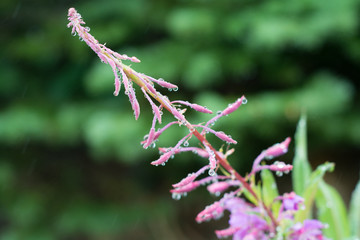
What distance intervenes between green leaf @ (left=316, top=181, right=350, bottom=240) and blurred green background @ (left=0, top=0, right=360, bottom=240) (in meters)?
2.17

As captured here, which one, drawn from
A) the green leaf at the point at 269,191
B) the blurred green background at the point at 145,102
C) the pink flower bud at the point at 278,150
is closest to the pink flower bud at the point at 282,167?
the pink flower bud at the point at 278,150

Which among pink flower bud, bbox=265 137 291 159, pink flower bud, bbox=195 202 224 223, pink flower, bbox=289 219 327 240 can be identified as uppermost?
pink flower bud, bbox=265 137 291 159

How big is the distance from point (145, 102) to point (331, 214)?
3.26 meters

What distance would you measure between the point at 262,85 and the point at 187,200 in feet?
5.07

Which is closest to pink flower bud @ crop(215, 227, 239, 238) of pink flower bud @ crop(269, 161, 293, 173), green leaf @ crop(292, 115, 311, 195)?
pink flower bud @ crop(269, 161, 293, 173)

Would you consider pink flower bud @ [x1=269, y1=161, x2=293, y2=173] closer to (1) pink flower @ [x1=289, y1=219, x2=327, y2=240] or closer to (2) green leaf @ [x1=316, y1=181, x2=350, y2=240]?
(1) pink flower @ [x1=289, y1=219, x2=327, y2=240]

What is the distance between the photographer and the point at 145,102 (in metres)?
4.23

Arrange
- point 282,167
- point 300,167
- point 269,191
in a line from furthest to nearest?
point 300,167 → point 269,191 → point 282,167

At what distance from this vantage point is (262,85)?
4.25 meters

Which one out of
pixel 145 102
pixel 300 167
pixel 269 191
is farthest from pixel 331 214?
pixel 145 102

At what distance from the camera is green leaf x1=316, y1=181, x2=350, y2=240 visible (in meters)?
1.07

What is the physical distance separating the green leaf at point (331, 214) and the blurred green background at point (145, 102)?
2167mm

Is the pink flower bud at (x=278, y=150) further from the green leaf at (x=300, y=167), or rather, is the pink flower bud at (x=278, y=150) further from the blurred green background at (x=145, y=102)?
the blurred green background at (x=145, y=102)

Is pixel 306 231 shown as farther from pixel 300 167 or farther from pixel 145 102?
pixel 145 102
